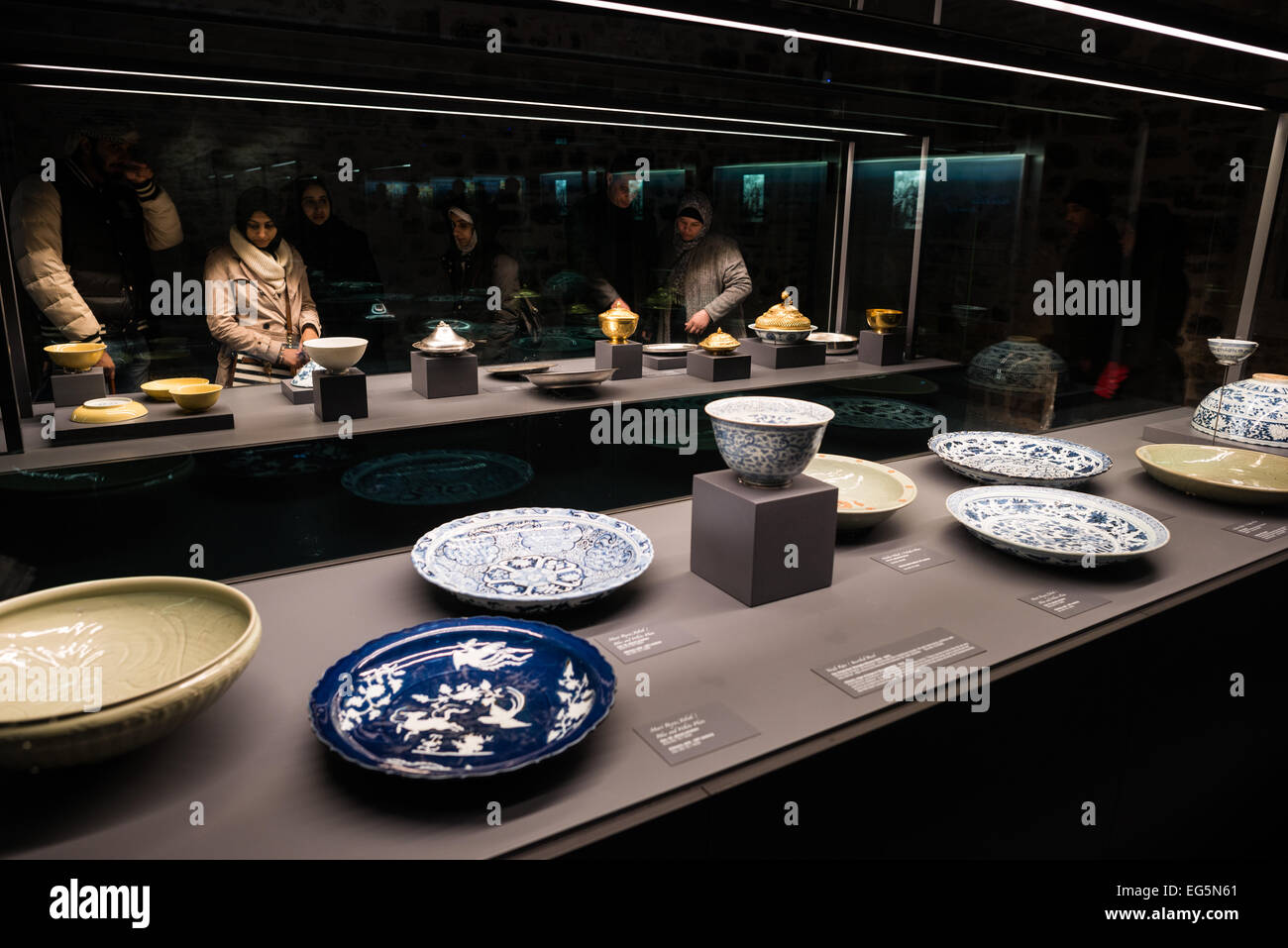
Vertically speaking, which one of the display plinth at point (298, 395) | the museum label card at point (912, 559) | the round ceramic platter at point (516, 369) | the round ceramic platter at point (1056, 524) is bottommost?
the museum label card at point (912, 559)

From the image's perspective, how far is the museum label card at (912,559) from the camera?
1.36 m

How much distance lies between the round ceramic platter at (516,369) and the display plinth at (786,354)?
0.88 meters

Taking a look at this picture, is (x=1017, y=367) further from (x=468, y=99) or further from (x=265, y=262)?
(x=265, y=262)

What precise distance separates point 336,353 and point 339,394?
0.43 ft

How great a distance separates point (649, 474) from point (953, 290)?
1.85 meters

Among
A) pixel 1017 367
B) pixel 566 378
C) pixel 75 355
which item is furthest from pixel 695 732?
pixel 1017 367

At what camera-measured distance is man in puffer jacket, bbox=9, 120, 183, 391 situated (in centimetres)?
248

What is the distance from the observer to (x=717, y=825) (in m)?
0.81

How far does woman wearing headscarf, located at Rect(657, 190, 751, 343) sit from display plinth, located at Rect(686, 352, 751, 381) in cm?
55

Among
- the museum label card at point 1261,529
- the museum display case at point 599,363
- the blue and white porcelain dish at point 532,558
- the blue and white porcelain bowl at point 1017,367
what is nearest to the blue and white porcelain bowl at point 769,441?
the museum display case at point 599,363

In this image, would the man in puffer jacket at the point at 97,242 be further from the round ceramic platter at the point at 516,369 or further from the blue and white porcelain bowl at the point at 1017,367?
the blue and white porcelain bowl at the point at 1017,367

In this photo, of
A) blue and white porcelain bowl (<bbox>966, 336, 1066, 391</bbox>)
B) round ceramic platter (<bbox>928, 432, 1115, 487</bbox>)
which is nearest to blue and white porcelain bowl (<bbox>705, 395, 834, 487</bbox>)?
A: round ceramic platter (<bbox>928, 432, 1115, 487</bbox>)
